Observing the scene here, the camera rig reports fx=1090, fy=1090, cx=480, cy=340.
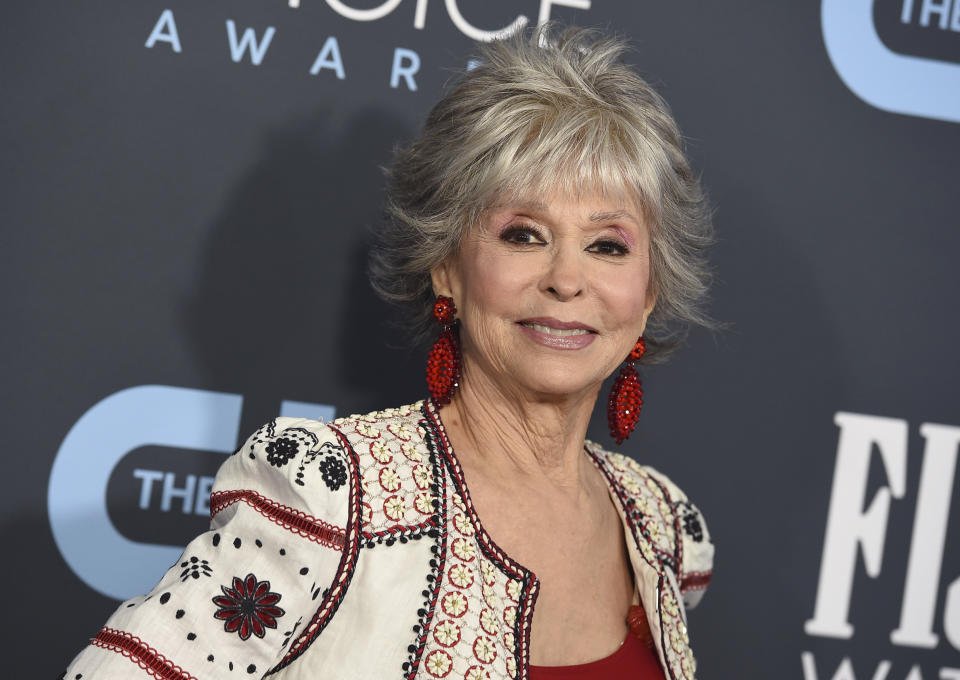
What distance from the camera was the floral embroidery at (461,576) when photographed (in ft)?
5.41

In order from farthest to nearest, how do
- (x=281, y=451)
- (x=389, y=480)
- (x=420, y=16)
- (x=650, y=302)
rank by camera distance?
(x=420, y=16) < (x=650, y=302) < (x=389, y=480) < (x=281, y=451)

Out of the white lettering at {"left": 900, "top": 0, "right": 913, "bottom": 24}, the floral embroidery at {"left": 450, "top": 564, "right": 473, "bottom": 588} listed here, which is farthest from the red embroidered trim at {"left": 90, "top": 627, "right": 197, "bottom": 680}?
the white lettering at {"left": 900, "top": 0, "right": 913, "bottom": 24}

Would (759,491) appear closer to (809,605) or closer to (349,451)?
(809,605)

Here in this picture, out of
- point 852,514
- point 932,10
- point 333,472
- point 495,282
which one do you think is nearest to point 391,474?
point 333,472

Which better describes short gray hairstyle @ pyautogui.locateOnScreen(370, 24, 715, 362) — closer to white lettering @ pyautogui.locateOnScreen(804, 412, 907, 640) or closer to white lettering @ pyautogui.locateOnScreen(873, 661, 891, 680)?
white lettering @ pyautogui.locateOnScreen(804, 412, 907, 640)

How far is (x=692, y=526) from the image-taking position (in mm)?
2215

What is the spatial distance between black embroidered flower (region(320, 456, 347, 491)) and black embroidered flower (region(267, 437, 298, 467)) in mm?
48

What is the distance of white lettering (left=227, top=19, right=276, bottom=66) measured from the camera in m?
2.31

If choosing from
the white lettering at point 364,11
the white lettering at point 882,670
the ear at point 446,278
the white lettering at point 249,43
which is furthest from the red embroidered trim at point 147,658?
the white lettering at point 882,670

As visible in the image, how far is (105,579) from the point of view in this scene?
7.58 feet

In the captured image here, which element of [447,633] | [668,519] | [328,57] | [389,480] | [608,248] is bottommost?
→ [447,633]

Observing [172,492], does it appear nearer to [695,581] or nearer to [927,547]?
[695,581]

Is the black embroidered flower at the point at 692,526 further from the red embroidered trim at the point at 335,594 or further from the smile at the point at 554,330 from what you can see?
the red embroidered trim at the point at 335,594

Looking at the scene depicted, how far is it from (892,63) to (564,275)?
1293mm
